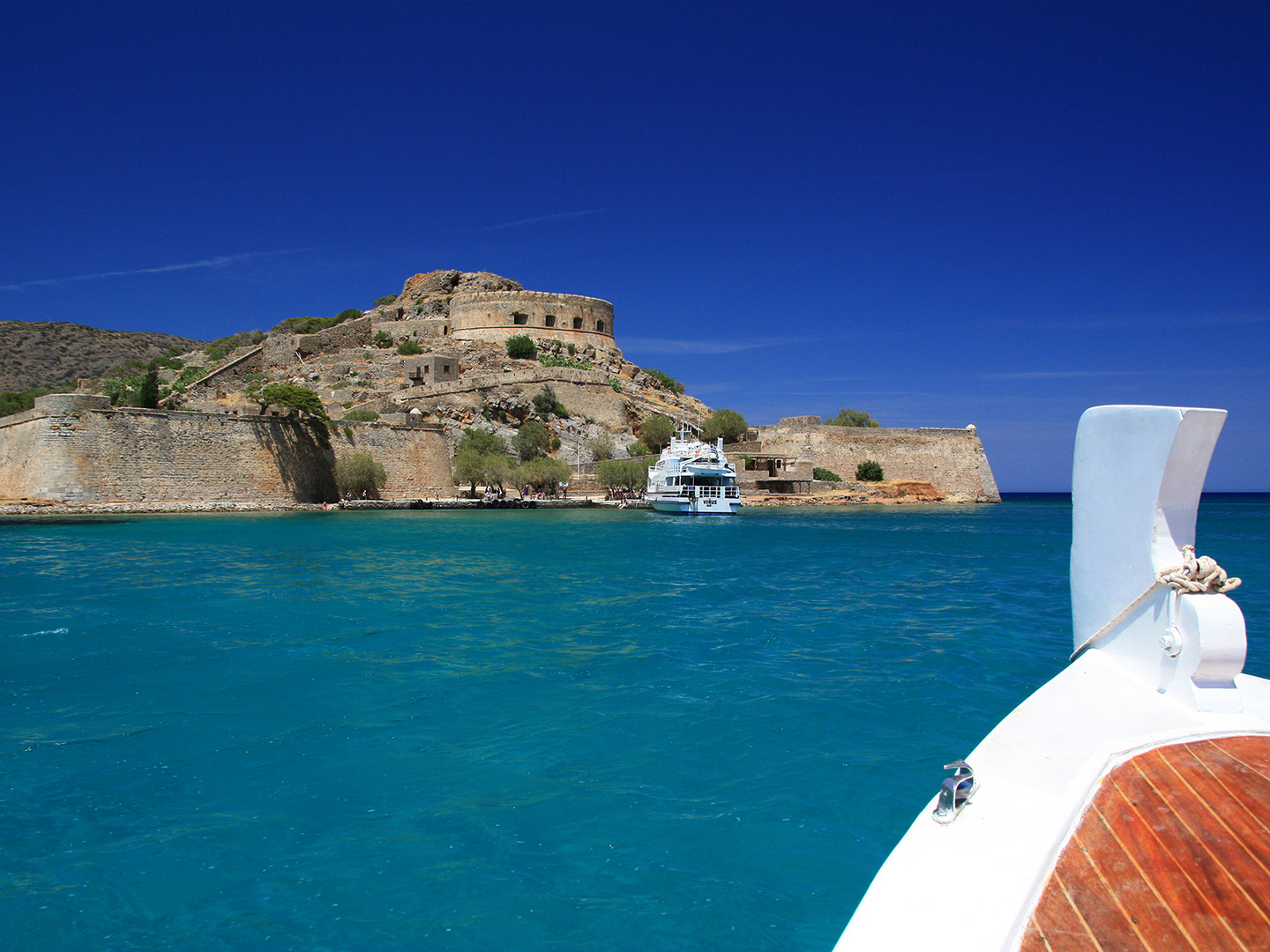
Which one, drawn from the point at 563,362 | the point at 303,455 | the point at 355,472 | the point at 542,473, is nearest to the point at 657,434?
the point at 563,362

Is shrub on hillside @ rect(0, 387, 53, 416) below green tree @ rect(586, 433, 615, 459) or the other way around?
the other way around

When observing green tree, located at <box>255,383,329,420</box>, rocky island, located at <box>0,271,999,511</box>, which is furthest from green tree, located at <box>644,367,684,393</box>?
green tree, located at <box>255,383,329,420</box>

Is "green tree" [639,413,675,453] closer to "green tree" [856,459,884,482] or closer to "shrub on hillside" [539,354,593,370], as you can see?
"shrub on hillside" [539,354,593,370]

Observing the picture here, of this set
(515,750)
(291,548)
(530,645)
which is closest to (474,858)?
(515,750)

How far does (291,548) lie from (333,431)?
13375mm

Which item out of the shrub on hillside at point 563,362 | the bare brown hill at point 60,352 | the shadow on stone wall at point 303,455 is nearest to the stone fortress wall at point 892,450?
the shrub on hillside at point 563,362

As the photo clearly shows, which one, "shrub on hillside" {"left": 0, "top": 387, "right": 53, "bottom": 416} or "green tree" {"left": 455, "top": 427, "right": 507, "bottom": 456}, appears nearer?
"shrub on hillside" {"left": 0, "top": 387, "right": 53, "bottom": 416}

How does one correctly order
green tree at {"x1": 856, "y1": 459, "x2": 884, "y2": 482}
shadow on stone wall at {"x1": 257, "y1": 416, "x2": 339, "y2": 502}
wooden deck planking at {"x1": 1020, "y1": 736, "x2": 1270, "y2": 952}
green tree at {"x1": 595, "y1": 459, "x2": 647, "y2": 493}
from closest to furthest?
wooden deck planking at {"x1": 1020, "y1": 736, "x2": 1270, "y2": 952} < shadow on stone wall at {"x1": 257, "y1": 416, "x2": 339, "y2": 502} < green tree at {"x1": 595, "y1": 459, "x2": 647, "y2": 493} < green tree at {"x1": 856, "y1": 459, "x2": 884, "y2": 482}

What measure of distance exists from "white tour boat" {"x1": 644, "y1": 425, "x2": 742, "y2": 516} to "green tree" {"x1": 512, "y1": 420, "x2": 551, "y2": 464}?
604 cm

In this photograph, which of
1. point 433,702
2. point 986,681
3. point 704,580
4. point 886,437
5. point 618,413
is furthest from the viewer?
point 886,437

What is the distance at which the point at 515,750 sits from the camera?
5086 millimetres

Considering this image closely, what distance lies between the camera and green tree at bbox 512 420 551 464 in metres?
34.3

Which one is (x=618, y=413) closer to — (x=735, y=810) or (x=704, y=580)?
(x=704, y=580)

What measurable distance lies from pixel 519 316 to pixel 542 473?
14.9m
